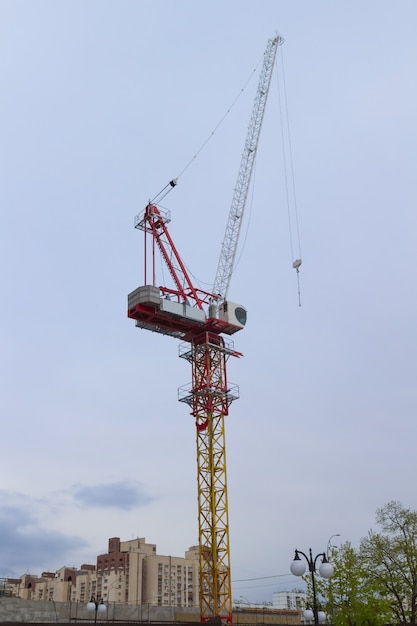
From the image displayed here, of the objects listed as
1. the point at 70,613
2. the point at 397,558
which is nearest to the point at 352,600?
the point at 397,558

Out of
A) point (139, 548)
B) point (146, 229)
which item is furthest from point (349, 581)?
point (139, 548)

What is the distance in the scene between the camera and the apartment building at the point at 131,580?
173625 mm

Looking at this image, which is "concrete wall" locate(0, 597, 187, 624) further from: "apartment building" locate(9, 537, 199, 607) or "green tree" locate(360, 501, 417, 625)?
"apartment building" locate(9, 537, 199, 607)

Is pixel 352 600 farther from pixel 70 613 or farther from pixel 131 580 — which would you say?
pixel 131 580

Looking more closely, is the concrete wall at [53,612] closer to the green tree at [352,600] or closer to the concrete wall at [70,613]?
the concrete wall at [70,613]

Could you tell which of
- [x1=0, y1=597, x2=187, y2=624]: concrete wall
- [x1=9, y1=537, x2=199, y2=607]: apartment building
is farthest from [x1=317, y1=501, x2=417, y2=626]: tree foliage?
[x1=9, y1=537, x2=199, y2=607]: apartment building

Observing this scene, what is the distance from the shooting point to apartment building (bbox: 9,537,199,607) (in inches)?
6836

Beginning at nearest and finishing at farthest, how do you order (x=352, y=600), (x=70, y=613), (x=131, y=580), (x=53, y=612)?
(x=352, y=600), (x=70, y=613), (x=53, y=612), (x=131, y=580)

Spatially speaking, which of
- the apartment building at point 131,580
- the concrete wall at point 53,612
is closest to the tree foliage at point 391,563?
the concrete wall at point 53,612

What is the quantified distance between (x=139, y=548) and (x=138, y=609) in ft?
376

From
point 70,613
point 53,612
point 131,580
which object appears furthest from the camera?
point 131,580

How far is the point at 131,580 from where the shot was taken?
566 ft

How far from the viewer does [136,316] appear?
71000mm

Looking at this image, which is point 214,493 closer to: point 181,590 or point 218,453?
point 218,453
